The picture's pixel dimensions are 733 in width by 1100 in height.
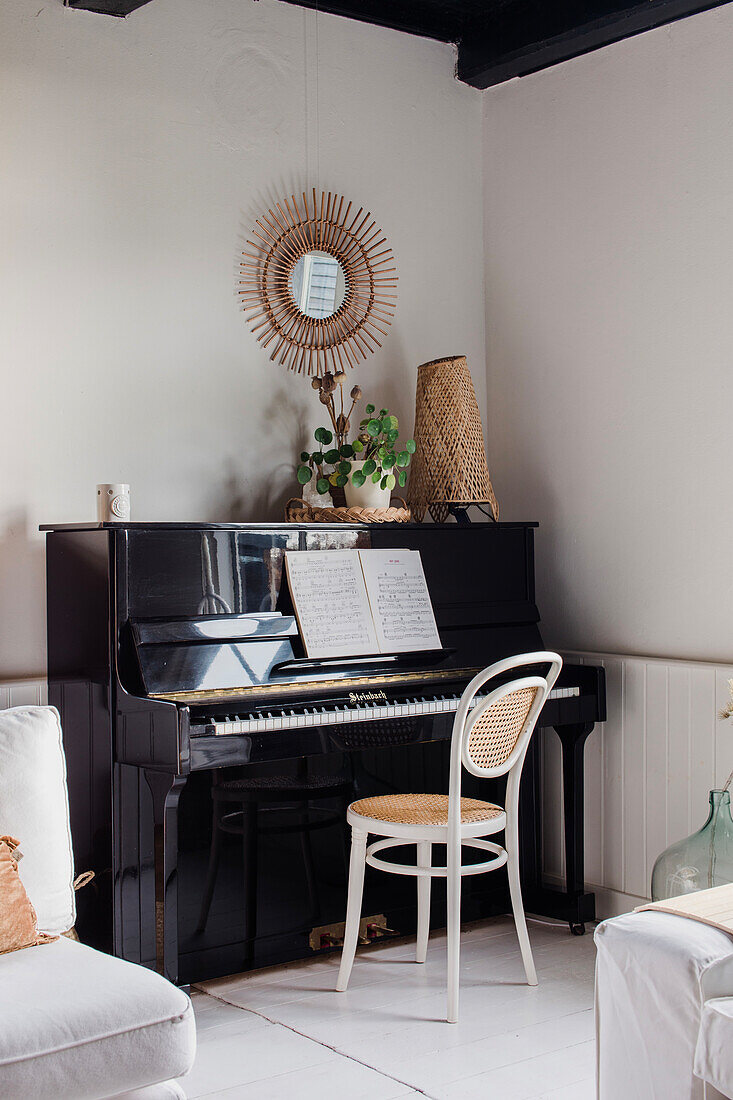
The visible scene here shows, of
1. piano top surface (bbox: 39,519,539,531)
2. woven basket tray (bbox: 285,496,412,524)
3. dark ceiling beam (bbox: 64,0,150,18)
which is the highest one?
dark ceiling beam (bbox: 64,0,150,18)

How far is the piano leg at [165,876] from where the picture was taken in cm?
289

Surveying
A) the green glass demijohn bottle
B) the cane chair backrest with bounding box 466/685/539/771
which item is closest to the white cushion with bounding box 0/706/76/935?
the cane chair backrest with bounding box 466/685/539/771

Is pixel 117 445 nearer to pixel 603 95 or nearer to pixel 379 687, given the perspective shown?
pixel 379 687

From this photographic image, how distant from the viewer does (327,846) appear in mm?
3527

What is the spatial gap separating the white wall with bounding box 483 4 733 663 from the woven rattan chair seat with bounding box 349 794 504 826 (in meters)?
0.90

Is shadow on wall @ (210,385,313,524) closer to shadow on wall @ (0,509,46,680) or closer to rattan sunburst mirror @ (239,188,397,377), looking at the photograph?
rattan sunburst mirror @ (239,188,397,377)

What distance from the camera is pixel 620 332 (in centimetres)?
380

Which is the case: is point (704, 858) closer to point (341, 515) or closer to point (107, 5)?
point (341, 515)

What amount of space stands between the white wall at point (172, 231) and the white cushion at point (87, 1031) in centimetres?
131

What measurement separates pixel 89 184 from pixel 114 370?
0.54m

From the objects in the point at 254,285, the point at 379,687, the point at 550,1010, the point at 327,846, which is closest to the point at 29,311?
the point at 254,285

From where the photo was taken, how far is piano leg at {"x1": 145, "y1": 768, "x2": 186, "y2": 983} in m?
2.89

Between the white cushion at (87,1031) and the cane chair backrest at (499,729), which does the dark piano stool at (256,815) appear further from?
the white cushion at (87,1031)

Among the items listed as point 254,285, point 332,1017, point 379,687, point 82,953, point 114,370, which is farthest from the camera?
point 254,285
